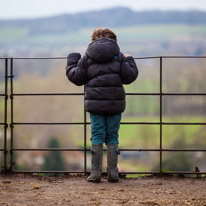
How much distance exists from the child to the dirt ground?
9.4 inches

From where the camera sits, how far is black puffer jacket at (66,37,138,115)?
3.24 m

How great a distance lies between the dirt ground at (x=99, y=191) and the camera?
2.74 metres

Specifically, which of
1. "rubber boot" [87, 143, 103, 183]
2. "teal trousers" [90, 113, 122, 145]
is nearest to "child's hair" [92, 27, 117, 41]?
"teal trousers" [90, 113, 122, 145]

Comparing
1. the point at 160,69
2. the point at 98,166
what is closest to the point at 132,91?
the point at 160,69

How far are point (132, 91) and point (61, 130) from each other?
23.2 meters

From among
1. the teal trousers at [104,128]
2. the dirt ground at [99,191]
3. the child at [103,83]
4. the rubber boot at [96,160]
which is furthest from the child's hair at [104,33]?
the dirt ground at [99,191]

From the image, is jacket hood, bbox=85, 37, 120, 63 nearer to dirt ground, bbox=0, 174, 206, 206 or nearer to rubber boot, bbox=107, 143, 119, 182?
rubber boot, bbox=107, 143, 119, 182

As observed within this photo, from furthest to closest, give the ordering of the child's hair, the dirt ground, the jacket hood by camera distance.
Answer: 1. the child's hair
2. the jacket hood
3. the dirt ground

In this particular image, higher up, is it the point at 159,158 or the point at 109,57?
the point at 109,57

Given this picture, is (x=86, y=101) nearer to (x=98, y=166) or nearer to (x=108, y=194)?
(x=98, y=166)

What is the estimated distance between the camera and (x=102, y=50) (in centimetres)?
321

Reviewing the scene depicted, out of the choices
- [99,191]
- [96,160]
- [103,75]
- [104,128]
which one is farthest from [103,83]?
[99,191]

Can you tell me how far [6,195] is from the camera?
2947 mm

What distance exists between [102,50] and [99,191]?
50.8 inches
